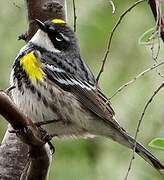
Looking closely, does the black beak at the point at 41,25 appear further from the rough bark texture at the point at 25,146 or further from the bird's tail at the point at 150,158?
the bird's tail at the point at 150,158

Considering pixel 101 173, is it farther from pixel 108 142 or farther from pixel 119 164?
pixel 108 142

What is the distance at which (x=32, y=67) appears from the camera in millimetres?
5031

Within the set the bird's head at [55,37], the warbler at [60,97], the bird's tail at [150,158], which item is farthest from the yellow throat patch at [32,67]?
the bird's tail at [150,158]

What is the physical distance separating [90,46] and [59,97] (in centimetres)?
169

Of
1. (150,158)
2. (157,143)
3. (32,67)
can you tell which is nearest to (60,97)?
(32,67)

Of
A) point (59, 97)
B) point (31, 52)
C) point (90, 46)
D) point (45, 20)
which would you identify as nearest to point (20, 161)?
point (59, 97)

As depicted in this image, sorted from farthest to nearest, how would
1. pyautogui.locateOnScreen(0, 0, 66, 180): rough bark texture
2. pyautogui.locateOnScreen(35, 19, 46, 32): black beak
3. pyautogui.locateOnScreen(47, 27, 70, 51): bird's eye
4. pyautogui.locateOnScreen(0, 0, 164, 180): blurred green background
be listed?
pyautogui.locateOnScreen(0, 0, 164, 180): blurred green background, pyautogui.locateOnScreen(47, 27, 70, 51): bird's eye, pyautogui.locateOnScreen(35, 19, 46, 32): black beak, pyautogui.locateOnScreen(0, 0, 66, 180): rough bark texture

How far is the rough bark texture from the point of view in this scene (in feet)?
13.5

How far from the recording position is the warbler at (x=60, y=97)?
196 inches

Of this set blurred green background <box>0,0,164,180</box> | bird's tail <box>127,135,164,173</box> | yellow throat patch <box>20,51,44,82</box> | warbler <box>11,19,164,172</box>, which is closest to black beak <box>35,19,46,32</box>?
warbler <box>11,19,164,172</box>

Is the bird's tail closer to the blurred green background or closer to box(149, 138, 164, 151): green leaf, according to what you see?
the blurred green background

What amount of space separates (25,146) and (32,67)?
730mm

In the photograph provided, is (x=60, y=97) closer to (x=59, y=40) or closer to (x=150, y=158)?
(x=59, y=40)

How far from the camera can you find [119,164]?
228 inches
